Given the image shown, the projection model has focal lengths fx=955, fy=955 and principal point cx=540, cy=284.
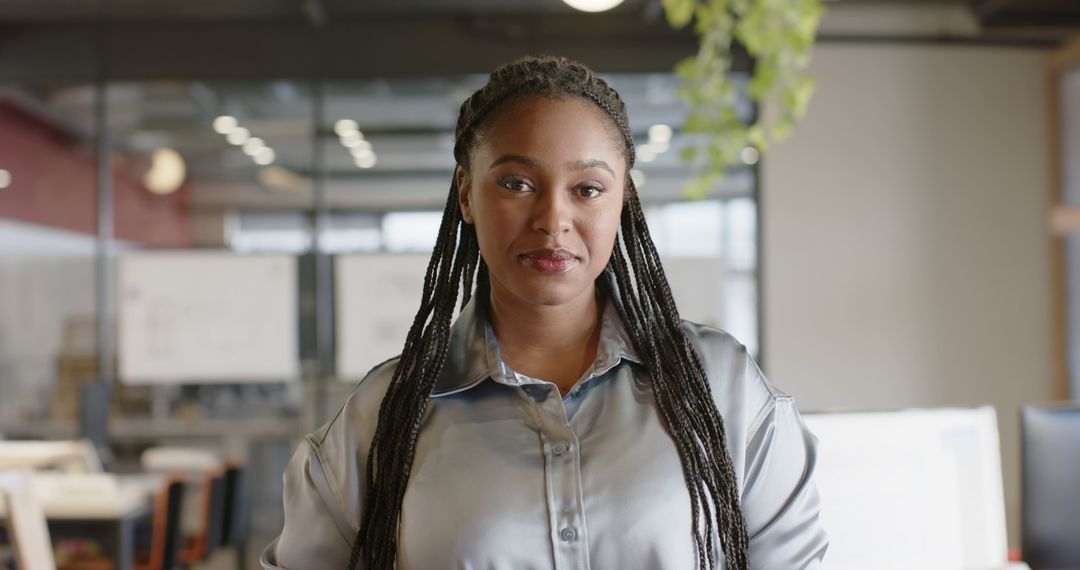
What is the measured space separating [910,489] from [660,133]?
390 cm

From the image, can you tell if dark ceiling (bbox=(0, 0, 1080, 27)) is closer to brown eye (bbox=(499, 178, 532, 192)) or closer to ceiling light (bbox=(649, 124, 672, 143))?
ceiling light (bbox=(649, 124, 672, 143))

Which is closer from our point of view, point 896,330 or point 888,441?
point 888,441

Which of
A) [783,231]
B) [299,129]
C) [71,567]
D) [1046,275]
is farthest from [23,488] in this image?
[1046,275]

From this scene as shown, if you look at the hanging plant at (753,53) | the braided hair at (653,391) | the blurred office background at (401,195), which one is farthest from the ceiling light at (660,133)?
the braided hair at (653,391)

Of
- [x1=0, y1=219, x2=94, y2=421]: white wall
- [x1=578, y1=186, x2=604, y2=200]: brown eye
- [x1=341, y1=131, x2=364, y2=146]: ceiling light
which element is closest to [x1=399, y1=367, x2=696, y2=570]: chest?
[x1=578, y1=186, x2=604, y2=200]: brown eye

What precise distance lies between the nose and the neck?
0.13m

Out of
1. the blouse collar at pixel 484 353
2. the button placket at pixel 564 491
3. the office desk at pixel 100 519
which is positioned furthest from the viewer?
the office desk at pixel 100 519

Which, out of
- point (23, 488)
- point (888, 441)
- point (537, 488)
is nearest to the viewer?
point (537, 488)

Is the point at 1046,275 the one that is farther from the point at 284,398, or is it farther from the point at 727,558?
the point at 727,558

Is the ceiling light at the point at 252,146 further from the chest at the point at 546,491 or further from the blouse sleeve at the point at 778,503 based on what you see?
the blouse sleeve at the point at 778,503

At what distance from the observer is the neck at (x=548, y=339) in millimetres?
1205

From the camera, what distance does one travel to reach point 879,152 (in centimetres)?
521

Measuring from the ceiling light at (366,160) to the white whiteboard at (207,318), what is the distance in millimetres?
652

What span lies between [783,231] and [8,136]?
13.9 feet
